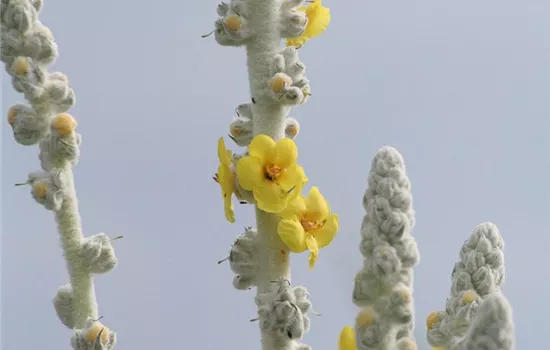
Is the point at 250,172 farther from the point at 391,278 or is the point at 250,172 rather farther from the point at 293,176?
the point at 391,278

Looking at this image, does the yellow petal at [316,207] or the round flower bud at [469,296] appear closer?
the round flower bud at [469,296]

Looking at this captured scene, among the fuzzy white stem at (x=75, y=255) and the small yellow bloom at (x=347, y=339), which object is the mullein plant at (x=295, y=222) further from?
the fuzzy white stem at (x=75, y=255)

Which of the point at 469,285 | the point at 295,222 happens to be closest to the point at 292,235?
the point at 295,222

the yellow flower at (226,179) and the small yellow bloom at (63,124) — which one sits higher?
the small yellow bloom at (63,124)

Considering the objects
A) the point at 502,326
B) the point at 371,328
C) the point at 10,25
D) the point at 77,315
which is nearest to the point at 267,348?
the point at 371,328

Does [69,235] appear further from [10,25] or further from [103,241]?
[10,25]

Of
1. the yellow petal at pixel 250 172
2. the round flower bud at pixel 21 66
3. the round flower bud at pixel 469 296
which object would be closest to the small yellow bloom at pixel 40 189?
the round flower bud at pixel 21 66
